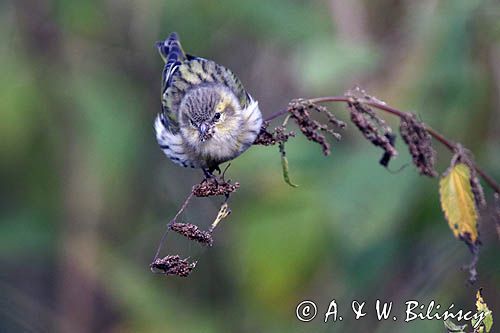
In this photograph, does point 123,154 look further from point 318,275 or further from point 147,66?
point 318,275

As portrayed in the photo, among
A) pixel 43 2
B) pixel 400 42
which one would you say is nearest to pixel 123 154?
pixel 43 2

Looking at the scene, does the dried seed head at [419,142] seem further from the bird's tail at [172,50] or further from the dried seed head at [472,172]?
→ the bird's tail at [172,50]

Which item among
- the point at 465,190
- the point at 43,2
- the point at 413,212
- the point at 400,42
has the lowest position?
the point at 465,190

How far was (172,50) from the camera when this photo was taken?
162 inches

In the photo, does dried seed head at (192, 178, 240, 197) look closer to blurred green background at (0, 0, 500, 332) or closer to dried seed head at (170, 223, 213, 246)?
dried seed head at (170, 223, 213, 246)

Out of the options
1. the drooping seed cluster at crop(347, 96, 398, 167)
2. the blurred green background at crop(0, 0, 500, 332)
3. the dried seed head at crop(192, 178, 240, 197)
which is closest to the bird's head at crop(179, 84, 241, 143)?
the blurred green background at crop(0, 0, 500, 332)

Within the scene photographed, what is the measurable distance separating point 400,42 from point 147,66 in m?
1.39

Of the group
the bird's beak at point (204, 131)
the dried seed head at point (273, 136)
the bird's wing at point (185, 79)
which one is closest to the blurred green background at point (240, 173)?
the bird's wing at point (185, 79)

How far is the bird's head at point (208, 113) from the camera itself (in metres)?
3.55

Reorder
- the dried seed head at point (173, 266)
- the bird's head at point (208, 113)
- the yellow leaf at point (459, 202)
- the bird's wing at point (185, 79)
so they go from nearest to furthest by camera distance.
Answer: the dried seed head at point (173, 266)
the yellow leaf at point (459, 202)
the bird's head at point (208, 113)
the bird's wing at point (185, 79)

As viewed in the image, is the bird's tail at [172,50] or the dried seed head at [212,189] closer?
the dried seed head at [212,189]

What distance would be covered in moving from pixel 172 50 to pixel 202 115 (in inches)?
21.5

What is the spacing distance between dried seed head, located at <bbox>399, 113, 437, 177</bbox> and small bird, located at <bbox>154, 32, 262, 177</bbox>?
671 mm

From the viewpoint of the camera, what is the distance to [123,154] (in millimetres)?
4855
